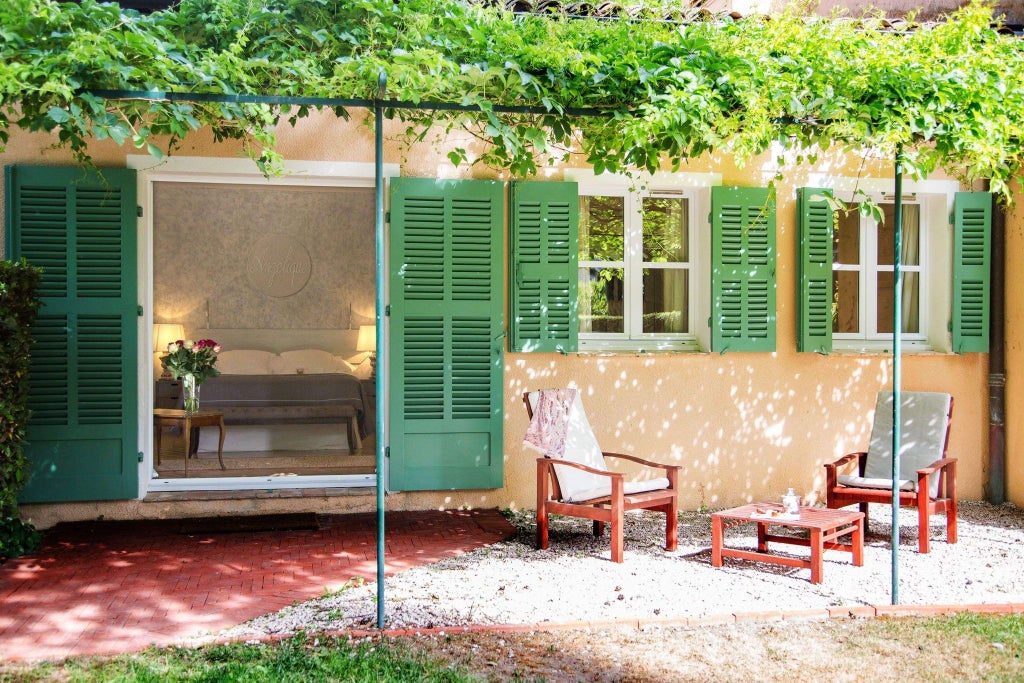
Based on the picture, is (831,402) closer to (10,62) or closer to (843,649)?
(843,649)

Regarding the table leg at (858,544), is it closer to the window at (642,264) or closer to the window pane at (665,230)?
the window at (642,264)

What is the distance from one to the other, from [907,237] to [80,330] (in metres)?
5.94

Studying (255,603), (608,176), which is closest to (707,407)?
(608,176)

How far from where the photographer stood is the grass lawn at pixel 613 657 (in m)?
3.46

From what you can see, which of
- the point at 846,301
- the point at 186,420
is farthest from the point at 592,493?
the point at 186,420

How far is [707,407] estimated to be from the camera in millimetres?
6793

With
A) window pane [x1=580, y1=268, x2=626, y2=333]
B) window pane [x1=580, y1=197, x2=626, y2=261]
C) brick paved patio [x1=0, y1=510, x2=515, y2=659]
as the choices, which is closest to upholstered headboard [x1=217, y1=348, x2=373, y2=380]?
window pane [x1=580, y1=268, x2=626, y2=333]

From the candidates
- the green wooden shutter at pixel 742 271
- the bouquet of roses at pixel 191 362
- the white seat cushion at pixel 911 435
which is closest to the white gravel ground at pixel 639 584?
the white seat cushion at pixel 911 435

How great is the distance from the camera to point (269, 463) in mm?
7957

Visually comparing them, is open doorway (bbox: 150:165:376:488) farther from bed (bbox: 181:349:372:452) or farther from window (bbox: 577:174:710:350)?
window (bbox: 577:174:710:350)

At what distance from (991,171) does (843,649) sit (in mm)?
2576

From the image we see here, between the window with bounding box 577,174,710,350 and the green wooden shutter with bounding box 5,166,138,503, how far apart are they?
311 cm

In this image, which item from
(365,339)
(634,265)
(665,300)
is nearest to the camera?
(634,265)

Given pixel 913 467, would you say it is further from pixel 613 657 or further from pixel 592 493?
pixel 613 657
